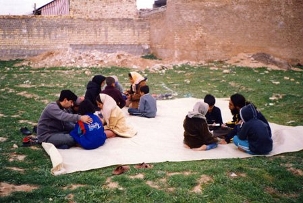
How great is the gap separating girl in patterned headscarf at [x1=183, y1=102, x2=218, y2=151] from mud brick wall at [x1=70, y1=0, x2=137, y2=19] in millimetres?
18548

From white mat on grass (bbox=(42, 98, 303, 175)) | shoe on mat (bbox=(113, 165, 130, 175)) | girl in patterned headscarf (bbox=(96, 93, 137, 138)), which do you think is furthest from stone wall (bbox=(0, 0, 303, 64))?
shoe on mat (bbox=(113, 165, 130, 175))

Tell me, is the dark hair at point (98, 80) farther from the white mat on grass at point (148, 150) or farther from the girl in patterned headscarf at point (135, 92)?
the white mat on grass at point (148, 150)

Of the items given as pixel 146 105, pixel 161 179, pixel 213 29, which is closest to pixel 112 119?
pixel 146 105

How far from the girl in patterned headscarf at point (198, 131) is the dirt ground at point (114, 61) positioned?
10.8 m

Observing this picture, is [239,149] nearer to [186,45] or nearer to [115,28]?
[186,45]

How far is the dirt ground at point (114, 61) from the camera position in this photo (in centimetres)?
1684

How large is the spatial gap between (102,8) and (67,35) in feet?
12.4

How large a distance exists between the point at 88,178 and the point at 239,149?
110 inches

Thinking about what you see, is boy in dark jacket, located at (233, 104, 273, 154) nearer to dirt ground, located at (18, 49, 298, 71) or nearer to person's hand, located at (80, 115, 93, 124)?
person's hand, located at (80, 115, 93, 124)

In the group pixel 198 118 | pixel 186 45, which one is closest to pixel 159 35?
pixel 186 45

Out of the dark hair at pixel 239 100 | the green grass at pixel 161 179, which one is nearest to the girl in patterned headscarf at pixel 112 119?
the green grass at pixel 161 179

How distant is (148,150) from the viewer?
546 cm

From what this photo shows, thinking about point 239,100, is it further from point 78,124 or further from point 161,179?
point 78,124

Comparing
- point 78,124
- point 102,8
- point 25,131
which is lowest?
point 25,131
